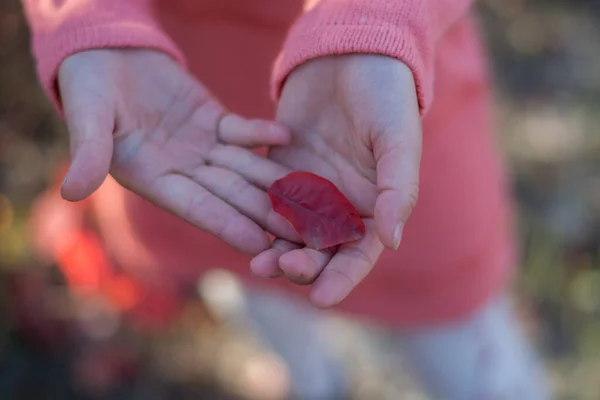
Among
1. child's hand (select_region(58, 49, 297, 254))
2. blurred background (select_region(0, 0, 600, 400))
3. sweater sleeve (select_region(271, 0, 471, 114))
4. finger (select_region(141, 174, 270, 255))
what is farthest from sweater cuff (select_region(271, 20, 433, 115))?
blurred background (select_region(0, 0, 600, 400))

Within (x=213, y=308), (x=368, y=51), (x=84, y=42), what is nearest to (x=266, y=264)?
(x=368, y=51)

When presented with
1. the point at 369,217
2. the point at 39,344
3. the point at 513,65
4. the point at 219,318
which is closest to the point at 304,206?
the point at 369,217

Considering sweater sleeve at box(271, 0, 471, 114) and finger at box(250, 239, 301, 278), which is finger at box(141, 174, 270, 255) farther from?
sweater sleeve at box(271, 0, 471, 114)

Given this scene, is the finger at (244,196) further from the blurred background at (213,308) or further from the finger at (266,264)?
the blurred background at (213,308)

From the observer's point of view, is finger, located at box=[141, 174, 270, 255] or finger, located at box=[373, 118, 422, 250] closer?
finger, located at box=[373, 118, 422, 250]

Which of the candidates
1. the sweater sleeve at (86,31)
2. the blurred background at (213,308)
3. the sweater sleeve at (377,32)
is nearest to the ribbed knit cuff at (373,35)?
the sweater sleeve at (377,32)

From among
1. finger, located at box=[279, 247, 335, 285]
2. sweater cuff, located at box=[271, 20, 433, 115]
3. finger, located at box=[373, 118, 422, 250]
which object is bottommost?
finger, located at box=[279, 247, 335, 285]
